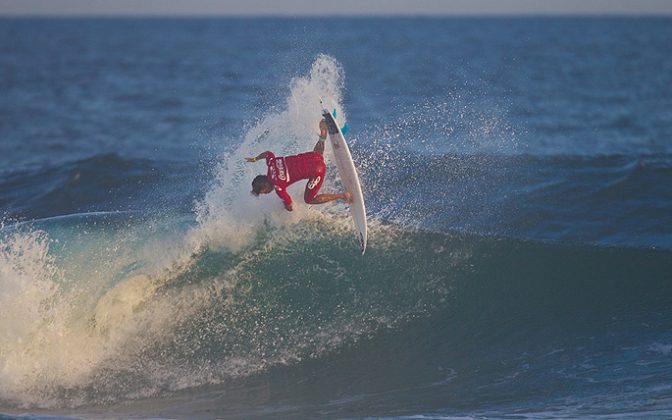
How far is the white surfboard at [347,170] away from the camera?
10180 mm

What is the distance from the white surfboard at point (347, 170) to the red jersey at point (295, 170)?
0.38 meters

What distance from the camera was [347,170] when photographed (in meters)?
10.2

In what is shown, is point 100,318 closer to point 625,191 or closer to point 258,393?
point 258,393

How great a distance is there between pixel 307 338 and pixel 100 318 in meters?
2.45

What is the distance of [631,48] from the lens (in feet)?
Answer: 179

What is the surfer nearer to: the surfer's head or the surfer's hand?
the surfer's head

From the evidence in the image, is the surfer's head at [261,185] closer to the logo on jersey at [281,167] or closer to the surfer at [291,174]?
the surfer at [291,174]

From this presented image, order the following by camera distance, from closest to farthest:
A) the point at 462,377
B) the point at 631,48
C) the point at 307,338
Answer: the point at 462,377, the point at 307,338, the point at 631,48

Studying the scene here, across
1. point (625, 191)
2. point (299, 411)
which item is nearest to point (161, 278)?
point (299, 411)

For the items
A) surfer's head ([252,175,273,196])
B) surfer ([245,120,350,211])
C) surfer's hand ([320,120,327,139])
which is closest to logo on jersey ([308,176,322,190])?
surfer ([245,120,350,211])

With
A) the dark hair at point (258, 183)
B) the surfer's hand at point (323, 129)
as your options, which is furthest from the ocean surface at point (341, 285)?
the dark hair at point (258, 183)

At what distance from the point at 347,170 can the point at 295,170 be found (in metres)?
0.78

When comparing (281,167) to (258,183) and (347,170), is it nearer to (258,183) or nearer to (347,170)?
(258,183)

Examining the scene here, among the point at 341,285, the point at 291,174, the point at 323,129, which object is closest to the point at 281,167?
the point at 291,174
